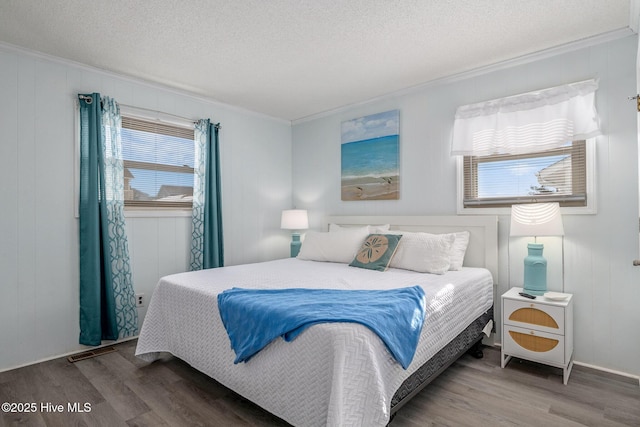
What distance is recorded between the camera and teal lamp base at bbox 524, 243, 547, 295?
2631 mm

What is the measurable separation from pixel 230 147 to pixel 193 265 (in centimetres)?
143

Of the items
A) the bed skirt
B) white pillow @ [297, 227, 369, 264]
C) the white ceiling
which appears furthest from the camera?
white pillow @ [297, 227, 369, 264]

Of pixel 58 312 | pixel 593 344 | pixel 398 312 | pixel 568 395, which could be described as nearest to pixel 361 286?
pixel 398 312

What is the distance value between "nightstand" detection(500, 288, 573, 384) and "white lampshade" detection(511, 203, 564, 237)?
0.48 metres

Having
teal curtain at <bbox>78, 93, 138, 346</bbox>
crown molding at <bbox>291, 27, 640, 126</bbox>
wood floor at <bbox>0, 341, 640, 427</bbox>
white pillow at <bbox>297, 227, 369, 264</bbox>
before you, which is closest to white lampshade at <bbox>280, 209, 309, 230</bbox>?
white pillow at <bbox>297, 227, 369, 264</bbox>

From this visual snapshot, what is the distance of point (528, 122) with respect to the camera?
2.90 meters

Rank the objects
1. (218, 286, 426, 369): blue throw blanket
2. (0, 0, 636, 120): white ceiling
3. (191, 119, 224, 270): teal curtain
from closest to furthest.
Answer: (218, 286, 426, 369): blue throw blanket → (0, 0, 636, 120): white ceiling → (191, 119, 224, 270): teal curtain

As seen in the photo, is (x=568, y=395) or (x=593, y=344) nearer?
(x=568, y=395)

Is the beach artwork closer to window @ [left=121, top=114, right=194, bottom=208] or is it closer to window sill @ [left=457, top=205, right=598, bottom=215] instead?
window sill @ [left=457, top=205, right=598, bottom=215]

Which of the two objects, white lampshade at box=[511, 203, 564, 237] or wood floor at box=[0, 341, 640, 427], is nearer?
wood floor at box=[0, 341, 640, 427]

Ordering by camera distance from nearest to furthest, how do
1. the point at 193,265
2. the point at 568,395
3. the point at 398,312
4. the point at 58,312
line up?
the point at 398,312 → the point at 568,395 → the point at 58,312 → the point at 193,265

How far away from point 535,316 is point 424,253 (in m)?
0.89

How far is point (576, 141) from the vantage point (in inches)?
107

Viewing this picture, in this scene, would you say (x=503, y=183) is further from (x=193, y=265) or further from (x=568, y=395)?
(x=193, y=265)
